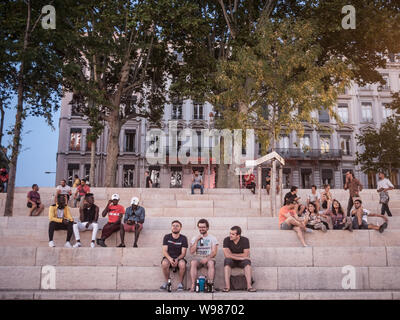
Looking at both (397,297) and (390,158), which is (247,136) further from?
(390,158)

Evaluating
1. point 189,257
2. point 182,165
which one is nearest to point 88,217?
point 189,257

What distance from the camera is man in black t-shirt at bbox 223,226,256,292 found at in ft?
23.2

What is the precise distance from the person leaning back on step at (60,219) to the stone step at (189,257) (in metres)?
0.51

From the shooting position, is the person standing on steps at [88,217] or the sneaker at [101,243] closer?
the sneaker at [101,243]

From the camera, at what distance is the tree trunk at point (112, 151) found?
18.9 meters

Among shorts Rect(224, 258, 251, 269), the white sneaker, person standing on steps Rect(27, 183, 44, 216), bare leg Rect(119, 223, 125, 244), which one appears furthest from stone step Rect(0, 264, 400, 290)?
person standing on steps Rect(27, 183, 44, 216)

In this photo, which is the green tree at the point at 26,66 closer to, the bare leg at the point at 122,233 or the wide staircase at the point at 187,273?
the wide staircase at the point at 187,273

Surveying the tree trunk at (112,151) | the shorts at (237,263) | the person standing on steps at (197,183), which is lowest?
the shorts at (237,263)

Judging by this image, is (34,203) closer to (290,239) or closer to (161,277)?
(161,277)

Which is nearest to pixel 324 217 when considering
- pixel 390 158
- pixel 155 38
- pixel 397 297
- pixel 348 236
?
pixel 348 236

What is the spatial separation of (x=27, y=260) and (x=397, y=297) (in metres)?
7.60

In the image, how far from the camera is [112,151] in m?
19.4

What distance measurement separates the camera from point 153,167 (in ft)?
126

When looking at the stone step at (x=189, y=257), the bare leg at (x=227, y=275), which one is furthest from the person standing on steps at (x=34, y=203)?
the bare leg at (x=227, y=275)
